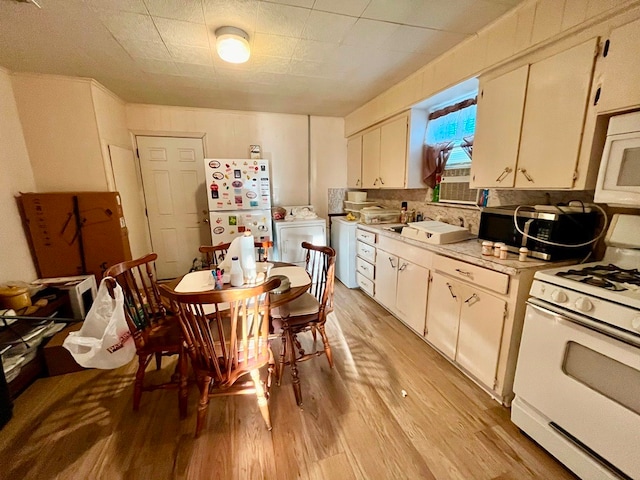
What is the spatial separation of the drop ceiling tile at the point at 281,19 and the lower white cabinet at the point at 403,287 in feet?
6.45

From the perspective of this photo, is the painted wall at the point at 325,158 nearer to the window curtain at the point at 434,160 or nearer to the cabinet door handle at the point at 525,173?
the window curtain at the point at 434,160

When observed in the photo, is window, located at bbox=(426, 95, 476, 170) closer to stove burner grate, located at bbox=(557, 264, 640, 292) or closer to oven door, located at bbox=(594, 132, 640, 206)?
oven door, located at bbox=(594, 132, 640, 206)

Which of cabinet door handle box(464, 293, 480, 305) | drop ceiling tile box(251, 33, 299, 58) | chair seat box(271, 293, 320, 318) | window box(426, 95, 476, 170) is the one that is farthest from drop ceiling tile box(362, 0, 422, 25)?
chair seat box(271, 293, 320, 318)

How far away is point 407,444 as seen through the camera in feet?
4.57

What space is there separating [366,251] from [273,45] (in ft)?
7.09

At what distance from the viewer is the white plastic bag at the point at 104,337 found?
141 cm

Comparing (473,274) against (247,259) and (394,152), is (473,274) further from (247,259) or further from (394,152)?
(394,152)

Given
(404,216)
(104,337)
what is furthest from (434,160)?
(104,337)

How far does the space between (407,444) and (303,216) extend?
2737 millimetres

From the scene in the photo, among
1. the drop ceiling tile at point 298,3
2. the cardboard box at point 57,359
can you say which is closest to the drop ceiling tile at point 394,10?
the drop ceiling tile at point 298,3

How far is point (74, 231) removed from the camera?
2531 millimetres

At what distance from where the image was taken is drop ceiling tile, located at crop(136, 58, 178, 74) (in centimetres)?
217

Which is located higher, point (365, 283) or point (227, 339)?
point (227, 339)

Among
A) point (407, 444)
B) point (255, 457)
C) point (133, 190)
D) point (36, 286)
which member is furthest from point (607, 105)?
point (133, 190)
